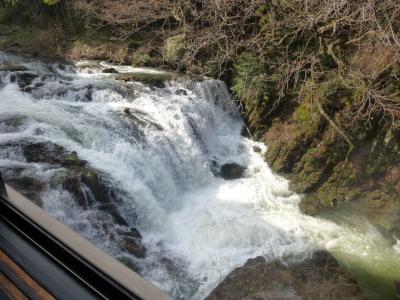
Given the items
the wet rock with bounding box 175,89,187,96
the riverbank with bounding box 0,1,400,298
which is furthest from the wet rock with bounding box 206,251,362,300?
the wet rock with bounding box 175,89,187,96

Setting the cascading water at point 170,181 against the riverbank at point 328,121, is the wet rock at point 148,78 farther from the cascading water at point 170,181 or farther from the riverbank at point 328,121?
the riverbank at point 328,121

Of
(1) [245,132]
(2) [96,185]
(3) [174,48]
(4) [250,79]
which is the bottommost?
(1) [245,132]

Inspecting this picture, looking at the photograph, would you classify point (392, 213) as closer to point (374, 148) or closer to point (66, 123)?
point (374, 148)

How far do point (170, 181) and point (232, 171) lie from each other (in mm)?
1622

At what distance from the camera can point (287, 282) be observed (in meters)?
4.97

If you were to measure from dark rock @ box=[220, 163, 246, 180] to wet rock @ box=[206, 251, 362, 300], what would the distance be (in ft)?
8.50

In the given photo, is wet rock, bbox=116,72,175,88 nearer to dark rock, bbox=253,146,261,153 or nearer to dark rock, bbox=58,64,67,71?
dark rock, bbox=58,64,67,71

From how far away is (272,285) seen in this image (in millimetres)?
4922

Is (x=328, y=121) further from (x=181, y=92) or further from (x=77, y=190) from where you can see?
(x=77, y=190)

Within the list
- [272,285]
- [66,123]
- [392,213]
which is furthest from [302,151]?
[66,123]

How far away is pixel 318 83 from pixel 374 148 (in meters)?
1.72

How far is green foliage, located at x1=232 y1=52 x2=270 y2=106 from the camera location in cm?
865

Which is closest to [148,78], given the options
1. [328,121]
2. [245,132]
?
[245,132]

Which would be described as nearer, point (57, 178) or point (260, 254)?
point (57, 178)
